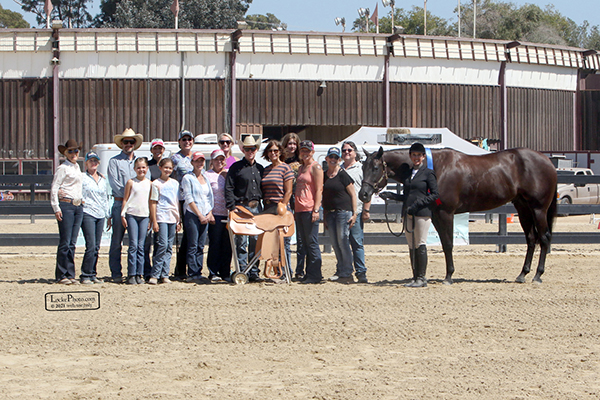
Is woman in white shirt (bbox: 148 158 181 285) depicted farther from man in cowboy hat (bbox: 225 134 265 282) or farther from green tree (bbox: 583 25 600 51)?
green tree (bbox: 583 25 600 51)

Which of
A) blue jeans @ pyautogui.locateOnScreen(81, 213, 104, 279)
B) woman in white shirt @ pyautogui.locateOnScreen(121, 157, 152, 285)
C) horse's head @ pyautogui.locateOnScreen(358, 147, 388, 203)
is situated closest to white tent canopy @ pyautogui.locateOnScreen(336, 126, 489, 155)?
horse's head @ pyautogui.locateOnScreen(358, 147, 388, 203)

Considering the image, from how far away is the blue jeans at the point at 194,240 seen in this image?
9289 mm

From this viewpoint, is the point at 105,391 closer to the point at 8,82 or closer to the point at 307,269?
the point at 307,269

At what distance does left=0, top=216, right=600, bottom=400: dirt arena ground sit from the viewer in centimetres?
474

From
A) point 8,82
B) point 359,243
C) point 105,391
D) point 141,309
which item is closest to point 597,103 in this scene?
point 8,82

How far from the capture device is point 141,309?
7418mm

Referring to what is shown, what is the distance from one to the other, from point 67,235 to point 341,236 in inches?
133

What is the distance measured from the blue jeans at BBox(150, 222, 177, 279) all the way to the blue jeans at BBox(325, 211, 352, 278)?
6.55 ft

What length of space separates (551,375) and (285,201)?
4.78 m

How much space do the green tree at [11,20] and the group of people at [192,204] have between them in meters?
87.3

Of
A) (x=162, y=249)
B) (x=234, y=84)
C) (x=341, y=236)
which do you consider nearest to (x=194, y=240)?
(x=162, y=249)

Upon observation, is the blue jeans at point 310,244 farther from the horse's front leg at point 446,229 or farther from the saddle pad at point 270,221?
the horse's front leg at point 446,229

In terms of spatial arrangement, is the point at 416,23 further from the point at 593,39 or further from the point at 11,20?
the point at 11,20

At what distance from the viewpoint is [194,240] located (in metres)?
9.34
